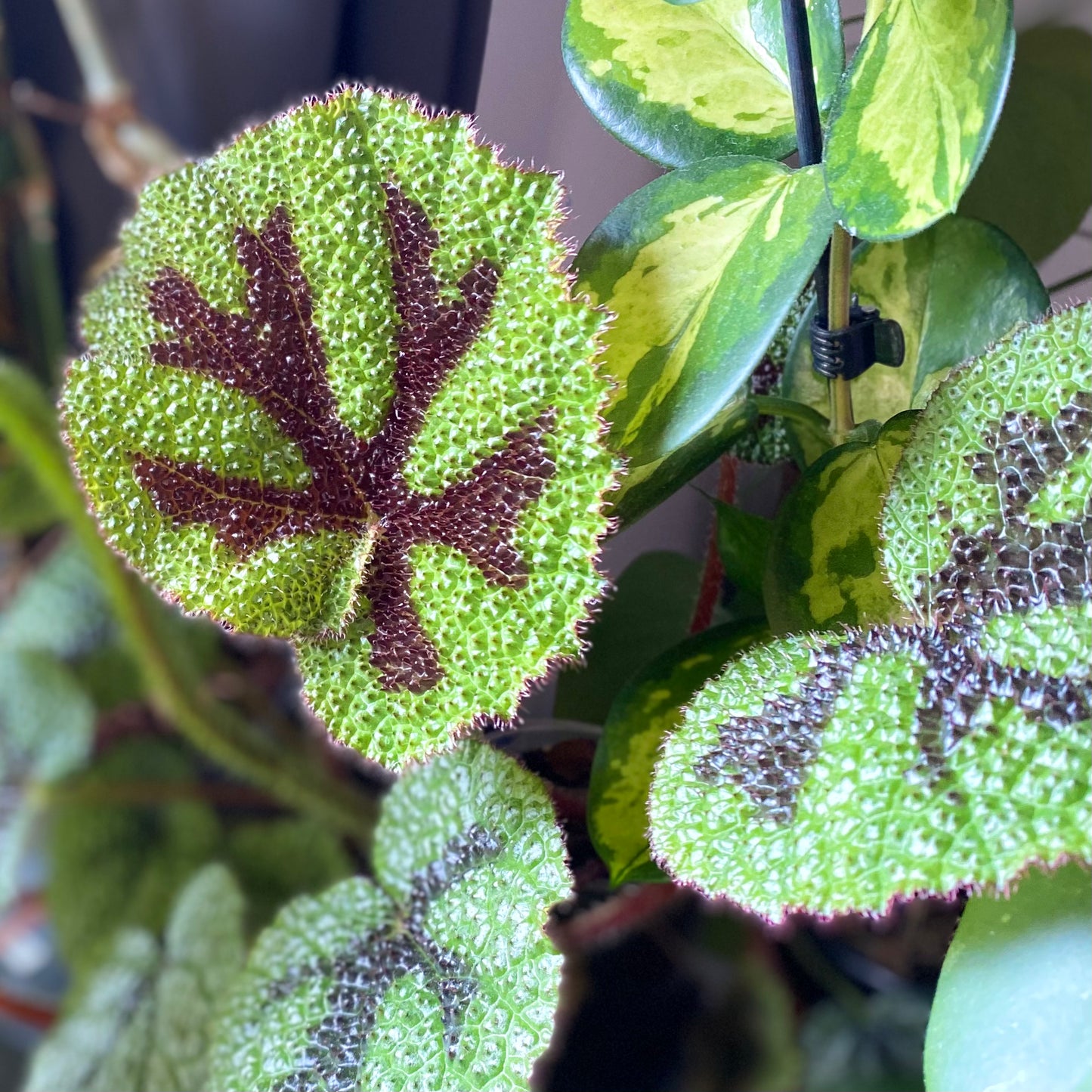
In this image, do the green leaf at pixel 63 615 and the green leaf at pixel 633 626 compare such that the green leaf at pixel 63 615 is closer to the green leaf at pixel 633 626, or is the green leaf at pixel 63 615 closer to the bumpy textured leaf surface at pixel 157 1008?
the bumpy textured leaf surface at pixel 157 1008

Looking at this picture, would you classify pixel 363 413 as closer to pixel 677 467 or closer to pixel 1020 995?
pixel 677 467

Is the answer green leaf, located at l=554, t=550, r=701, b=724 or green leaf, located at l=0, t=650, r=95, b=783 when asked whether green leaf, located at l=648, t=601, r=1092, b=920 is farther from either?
green leaf, located at l=0, t=650, r=95, b=783

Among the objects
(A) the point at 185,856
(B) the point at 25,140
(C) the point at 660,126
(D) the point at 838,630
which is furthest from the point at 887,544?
(B) the point at 25,140

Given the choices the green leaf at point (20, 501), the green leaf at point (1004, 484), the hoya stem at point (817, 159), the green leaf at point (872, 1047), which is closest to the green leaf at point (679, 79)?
the hoya stem at point (817, 159)

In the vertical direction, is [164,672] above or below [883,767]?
below

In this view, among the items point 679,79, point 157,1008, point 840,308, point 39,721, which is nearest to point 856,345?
point 840,308
